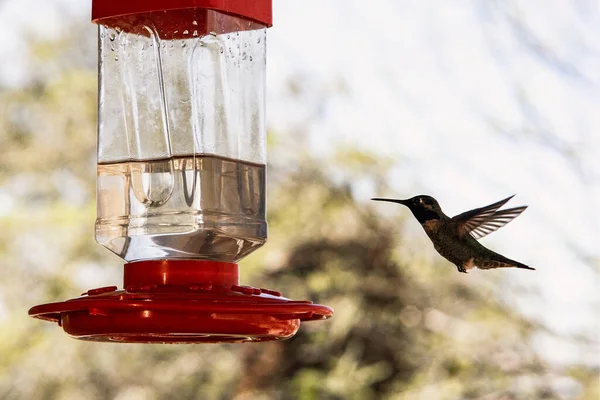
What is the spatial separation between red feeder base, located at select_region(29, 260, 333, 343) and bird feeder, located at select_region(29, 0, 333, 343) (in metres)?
0.04

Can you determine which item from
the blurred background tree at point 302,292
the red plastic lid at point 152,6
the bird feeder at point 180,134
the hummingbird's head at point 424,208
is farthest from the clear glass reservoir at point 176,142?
the blurred background tree at point 302,292

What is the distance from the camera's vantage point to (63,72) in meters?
7.42

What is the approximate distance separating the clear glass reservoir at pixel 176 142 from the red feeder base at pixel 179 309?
0.21 metres

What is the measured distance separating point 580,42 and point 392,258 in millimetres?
2004

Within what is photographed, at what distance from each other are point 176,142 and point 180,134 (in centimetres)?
2

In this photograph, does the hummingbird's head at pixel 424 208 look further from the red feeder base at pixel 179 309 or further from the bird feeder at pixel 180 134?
the red feeder base at pixel 179 309

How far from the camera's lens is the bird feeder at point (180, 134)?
2527mm

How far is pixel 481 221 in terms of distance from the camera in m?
2.95

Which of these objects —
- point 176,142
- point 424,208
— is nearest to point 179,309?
point 176,142

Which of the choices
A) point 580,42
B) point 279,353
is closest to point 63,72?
point 279,353

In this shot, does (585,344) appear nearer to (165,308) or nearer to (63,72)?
(63,72)

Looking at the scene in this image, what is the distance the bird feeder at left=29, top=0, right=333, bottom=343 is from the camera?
2527 mm

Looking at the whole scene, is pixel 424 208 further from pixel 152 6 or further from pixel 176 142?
pixel 152 6

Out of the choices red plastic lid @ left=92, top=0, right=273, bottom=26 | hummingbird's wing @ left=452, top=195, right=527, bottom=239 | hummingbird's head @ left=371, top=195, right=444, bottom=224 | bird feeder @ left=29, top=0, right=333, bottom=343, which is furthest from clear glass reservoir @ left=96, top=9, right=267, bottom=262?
hummingbird's wing @ left=452, top=195, right=527, bottom=239
